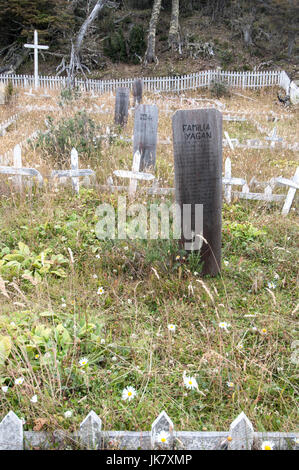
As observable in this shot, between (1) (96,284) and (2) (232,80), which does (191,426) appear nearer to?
(1) (96,284)

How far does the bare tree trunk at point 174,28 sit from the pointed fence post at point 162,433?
25.5m

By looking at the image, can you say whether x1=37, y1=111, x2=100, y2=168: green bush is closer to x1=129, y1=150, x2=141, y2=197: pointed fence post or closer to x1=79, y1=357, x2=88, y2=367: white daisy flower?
x1=129, y1=150, x2=141, y2=197: pointed fence post

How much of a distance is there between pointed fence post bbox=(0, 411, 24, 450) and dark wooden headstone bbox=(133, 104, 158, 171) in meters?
5.12

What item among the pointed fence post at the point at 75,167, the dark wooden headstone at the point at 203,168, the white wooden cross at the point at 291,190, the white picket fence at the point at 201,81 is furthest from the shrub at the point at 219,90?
the dark wooden headstone at the point at 203,168

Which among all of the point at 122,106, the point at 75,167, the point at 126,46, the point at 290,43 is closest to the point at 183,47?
the point at 126,46

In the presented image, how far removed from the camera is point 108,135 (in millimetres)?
7707

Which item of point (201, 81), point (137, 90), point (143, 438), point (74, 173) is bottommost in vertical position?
point (143, 438)

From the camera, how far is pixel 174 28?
76.9 feet

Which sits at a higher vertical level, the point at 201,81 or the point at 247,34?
the point at 247,34

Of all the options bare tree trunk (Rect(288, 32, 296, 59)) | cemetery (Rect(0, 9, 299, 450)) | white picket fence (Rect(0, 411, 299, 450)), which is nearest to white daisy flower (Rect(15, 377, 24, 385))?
cemetery (Rect(0, 9, 299, 450))

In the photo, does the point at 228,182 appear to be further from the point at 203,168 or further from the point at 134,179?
the point at 203,168

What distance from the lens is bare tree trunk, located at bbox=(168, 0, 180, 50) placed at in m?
23.3

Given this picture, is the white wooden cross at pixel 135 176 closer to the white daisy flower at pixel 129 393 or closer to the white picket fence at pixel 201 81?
the white daisy flower at pixel 129 393

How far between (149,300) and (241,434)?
1.59m
